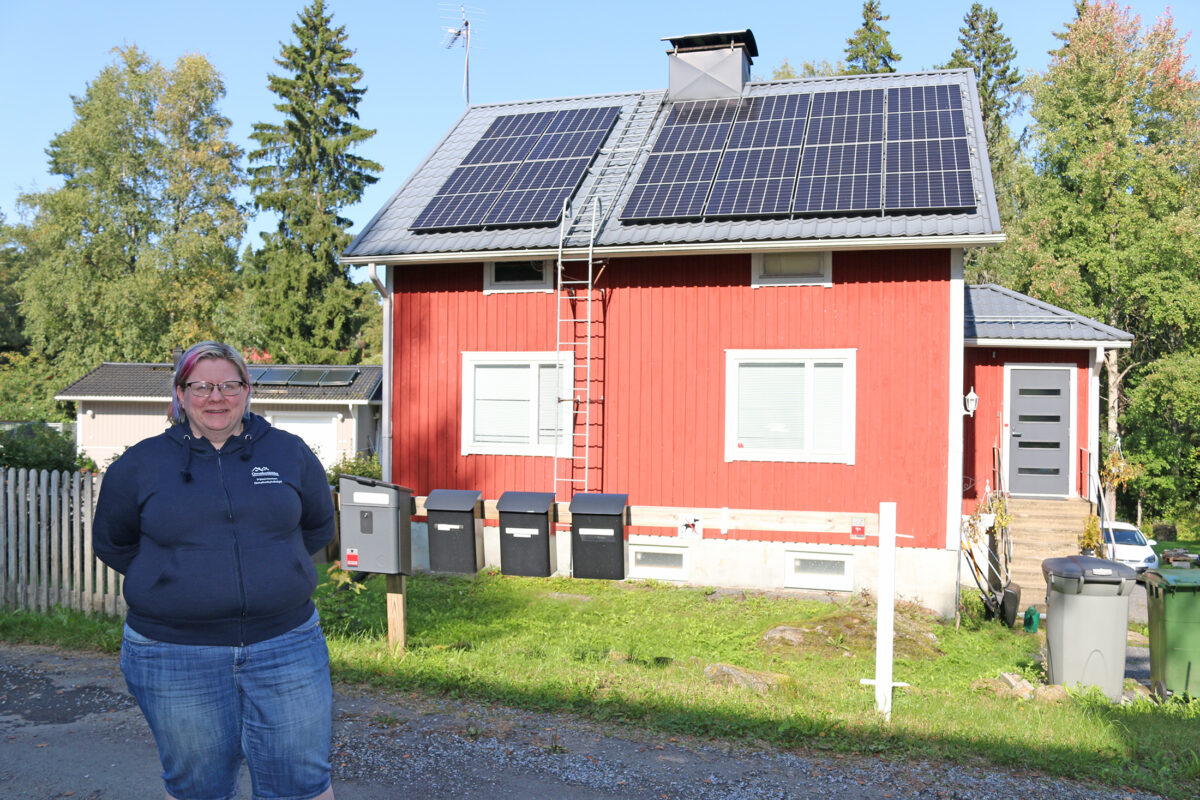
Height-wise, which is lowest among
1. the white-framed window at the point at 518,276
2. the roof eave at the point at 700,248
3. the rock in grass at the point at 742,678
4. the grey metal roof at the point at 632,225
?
the rock in grass at the point at 742,678

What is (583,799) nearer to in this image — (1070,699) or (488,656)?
(488,656)

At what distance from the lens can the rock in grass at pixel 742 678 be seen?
6.93m

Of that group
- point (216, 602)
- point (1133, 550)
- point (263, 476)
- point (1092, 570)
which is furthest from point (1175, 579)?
point (1133, 550)

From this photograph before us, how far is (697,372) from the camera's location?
13016 millimetres

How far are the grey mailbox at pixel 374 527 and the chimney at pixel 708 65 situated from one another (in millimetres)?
11264

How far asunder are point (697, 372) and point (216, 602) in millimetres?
10205

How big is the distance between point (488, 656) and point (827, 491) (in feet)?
20.5

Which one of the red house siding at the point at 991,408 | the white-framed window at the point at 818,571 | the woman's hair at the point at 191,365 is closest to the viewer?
the woman's hair at the point at 191,365

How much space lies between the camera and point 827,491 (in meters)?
12.4

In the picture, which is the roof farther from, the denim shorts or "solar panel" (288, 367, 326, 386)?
the denim shorts

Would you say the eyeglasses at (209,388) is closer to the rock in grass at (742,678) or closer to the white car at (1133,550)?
the rock in grass at (742,678)

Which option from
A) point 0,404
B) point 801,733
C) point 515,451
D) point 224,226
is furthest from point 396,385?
point 0,404

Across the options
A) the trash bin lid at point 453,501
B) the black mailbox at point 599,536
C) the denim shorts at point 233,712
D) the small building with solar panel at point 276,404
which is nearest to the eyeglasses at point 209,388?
the denim shorts at point 233,712

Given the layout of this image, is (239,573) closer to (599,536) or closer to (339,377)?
(599,536)
